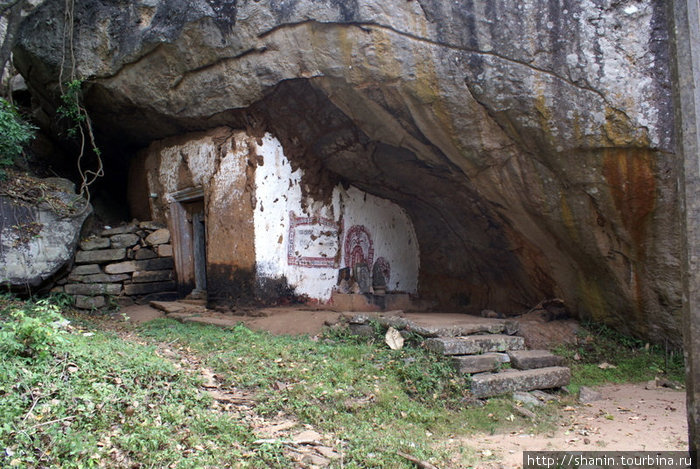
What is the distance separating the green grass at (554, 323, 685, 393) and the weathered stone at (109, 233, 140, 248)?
20.1ft

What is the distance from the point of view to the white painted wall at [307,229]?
22.5ft

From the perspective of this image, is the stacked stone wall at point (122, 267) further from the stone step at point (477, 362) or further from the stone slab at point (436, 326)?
the stone step at point (477, 362)

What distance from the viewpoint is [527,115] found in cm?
534

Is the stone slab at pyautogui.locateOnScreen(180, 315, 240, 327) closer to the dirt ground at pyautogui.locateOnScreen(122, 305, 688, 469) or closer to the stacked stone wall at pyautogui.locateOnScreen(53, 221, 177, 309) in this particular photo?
the dirt ground at pyautogui.locateOnScreen(122, 305, 688, 469)

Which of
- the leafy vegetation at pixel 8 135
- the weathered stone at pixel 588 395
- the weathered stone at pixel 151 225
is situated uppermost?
the leafy vegetation at pixel 8 135

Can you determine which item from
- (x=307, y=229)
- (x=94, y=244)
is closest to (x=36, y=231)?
(x=94, y=244)

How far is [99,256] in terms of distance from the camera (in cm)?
743

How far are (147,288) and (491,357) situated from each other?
206 inches

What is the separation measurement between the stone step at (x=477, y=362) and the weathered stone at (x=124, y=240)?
5.32 m

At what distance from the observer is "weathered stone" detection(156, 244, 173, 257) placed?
7840mm

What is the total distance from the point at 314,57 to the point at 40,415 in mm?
4453

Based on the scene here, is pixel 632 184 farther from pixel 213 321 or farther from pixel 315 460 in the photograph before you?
pixel 213 321

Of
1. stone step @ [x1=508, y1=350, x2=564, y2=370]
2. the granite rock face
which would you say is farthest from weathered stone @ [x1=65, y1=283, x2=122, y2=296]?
stone step @ [x1=508, y1=350, x2=564, y2=370]

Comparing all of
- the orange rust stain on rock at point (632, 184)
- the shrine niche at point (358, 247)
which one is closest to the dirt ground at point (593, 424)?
the orange rust stain on rock at point (632, 184)
